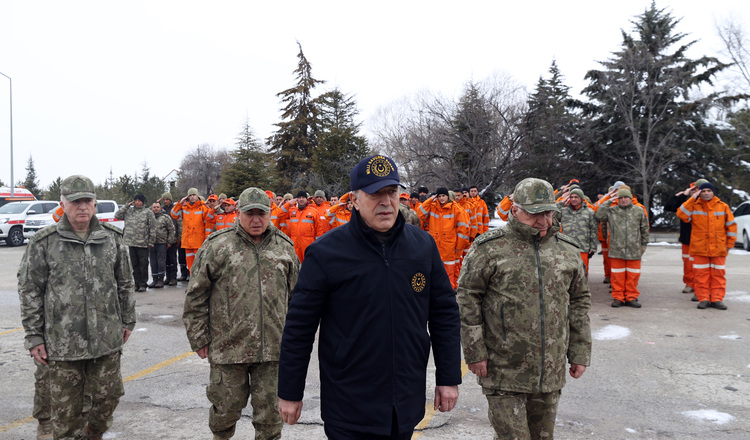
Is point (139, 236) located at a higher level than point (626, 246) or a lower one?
higher

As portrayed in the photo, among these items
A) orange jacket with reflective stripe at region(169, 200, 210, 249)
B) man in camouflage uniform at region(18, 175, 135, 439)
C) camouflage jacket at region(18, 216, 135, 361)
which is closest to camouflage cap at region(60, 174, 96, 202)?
man in camouflage uniform at region(18, 175, 135, 439)

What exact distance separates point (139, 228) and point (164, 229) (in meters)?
0.67

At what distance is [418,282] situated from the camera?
249 centimetres

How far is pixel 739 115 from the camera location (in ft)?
97.7

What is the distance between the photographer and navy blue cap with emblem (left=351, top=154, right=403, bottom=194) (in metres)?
2.40

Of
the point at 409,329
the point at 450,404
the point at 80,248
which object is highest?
the point at 80,248

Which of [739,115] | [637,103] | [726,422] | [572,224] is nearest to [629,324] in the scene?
[572,224]

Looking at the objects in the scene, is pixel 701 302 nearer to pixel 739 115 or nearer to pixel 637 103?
pixel 637 103

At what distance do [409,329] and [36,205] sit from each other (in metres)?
25.6

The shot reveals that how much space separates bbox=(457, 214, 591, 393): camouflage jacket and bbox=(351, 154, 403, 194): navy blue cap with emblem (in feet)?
3.49

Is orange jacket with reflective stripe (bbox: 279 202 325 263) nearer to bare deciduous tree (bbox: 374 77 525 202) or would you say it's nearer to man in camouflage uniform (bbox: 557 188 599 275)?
man in camouflage uniform (bbox: 557 188 599 275)

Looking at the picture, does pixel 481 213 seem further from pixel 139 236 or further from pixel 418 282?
pixel 418 282

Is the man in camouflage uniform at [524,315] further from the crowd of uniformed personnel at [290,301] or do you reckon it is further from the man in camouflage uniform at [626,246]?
the man in camouflage uniform at [626,246]

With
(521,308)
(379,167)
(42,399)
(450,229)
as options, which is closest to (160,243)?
(450,229)
